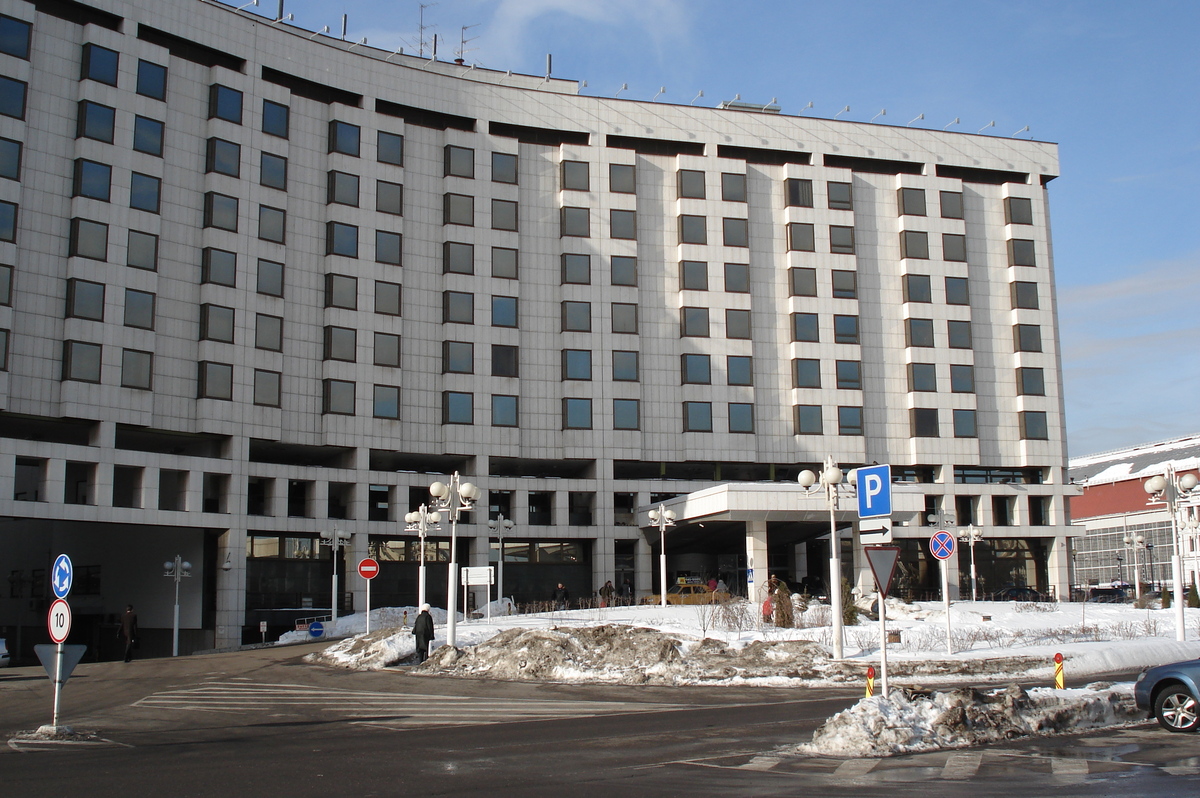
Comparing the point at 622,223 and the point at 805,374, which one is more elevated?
the point at 622,223

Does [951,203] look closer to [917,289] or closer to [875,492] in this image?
[917,289]

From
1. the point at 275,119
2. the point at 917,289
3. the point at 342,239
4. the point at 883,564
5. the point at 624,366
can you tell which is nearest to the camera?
the point at 883,564

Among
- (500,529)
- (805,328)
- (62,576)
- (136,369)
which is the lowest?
(62,576)

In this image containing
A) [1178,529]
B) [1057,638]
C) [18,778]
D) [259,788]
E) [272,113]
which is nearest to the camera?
[259,788]

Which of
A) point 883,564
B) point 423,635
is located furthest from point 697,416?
point 883,564

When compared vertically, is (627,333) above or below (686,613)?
above

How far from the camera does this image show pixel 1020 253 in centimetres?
7312

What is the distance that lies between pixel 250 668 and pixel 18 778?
19.7 m

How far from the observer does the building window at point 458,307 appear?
63406mm

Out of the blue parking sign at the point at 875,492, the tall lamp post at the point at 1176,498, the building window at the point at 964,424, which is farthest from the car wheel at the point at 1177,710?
the building window at the point at 964,424

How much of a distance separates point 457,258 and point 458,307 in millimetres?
2945

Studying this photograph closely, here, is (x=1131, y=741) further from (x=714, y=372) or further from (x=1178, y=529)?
(x=714, y=372)

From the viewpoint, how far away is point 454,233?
64062 millimetres

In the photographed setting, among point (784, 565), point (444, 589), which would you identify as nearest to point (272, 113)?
point (444, 589)
